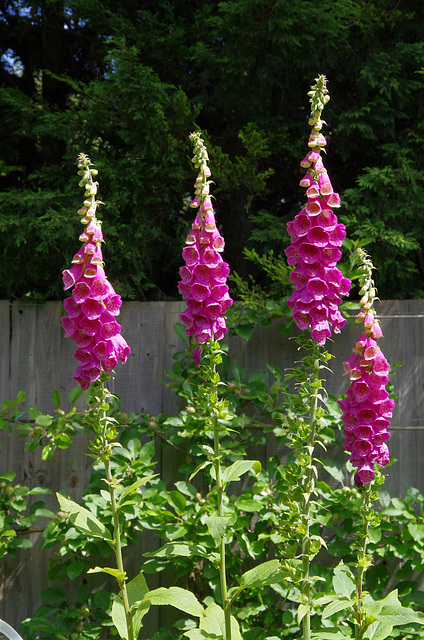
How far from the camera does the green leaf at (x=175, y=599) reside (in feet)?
6.74

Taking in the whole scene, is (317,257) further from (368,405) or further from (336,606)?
(336,606)

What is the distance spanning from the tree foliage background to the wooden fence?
34 centimetres

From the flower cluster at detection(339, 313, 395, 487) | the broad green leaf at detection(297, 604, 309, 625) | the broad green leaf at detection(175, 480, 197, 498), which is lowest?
the broad green leaf at detection(297, 604, 309, 625)

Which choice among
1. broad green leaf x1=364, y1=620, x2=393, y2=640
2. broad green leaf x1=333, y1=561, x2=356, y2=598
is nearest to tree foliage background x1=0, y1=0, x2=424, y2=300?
broad green leaf x1=333, y1=561, x2=356, y2=598

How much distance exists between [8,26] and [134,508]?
3.75m

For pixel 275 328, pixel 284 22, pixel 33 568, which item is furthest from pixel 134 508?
pixel 284 22

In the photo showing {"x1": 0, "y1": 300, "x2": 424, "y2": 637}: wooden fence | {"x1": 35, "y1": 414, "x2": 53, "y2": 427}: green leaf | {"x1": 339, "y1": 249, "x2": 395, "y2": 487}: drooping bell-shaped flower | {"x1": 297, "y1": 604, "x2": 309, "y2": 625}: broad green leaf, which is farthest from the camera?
{"x1": 0, "y1": 300, "x2": 424, "y2": 637}: wooden fence

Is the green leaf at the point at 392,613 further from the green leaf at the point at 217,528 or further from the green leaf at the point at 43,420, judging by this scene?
the green leaf at the point at 43,420

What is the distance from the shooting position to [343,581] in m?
2.37

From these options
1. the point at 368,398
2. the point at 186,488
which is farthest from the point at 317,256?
the point at 186,488

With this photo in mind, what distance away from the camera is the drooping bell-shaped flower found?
2.17 m

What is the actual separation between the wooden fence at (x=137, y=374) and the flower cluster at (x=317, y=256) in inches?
56.0

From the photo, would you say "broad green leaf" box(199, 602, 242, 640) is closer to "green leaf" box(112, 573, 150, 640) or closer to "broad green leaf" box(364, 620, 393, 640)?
"green leaf" box(112, 573, 150, 640)

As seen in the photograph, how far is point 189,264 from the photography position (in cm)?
208
